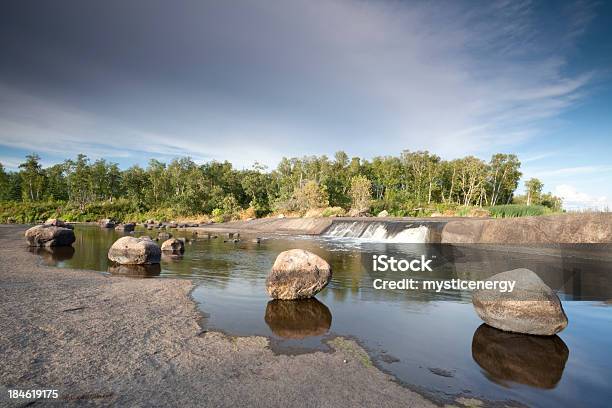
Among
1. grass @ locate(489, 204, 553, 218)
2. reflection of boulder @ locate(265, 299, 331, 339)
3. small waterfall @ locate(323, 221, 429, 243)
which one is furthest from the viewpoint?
grass @ locate(489, 204, 553, 218)

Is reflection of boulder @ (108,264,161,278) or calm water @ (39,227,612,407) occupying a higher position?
reflection of boulder @ (108,264,161,278)

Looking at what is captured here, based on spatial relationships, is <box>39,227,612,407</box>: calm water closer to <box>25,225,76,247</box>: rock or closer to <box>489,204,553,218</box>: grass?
<box>25,225,76,247</box>: rock

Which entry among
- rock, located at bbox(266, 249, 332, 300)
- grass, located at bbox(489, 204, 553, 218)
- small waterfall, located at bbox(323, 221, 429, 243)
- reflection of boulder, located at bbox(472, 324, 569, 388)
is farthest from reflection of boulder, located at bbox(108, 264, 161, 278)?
grass, located at bbox(489, 204, 553, 218)

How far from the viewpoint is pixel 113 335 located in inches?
269

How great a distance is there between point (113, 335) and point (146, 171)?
273ft

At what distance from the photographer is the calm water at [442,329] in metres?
5.59

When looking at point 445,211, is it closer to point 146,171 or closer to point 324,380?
point 324,380

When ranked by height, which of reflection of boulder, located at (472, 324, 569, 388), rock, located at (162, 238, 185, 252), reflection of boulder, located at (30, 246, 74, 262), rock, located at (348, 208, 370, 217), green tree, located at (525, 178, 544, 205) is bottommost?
reflection of boulder, located at (472, 324, 569, 388)

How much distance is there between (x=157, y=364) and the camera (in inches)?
224

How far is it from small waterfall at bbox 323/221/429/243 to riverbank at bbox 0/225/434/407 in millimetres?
21467

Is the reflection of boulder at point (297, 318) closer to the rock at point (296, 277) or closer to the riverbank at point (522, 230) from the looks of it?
the rock at point (296, 277)

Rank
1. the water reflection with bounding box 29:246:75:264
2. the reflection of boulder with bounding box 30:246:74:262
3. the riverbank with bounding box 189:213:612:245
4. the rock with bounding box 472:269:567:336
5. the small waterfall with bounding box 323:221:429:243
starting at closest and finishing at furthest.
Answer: the rock with bounding box 472:269:567:336 < the riverbank with bounding box 189:213:612:245 < the water reflection with bounding box 29:246:75:264 < the reflection of boulder with bounding box 30:246:74:262 < the small waterfall with bounding box 323:221:429:243

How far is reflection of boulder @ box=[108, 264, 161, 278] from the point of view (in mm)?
13733

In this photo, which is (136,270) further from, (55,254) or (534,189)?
(534,189)
